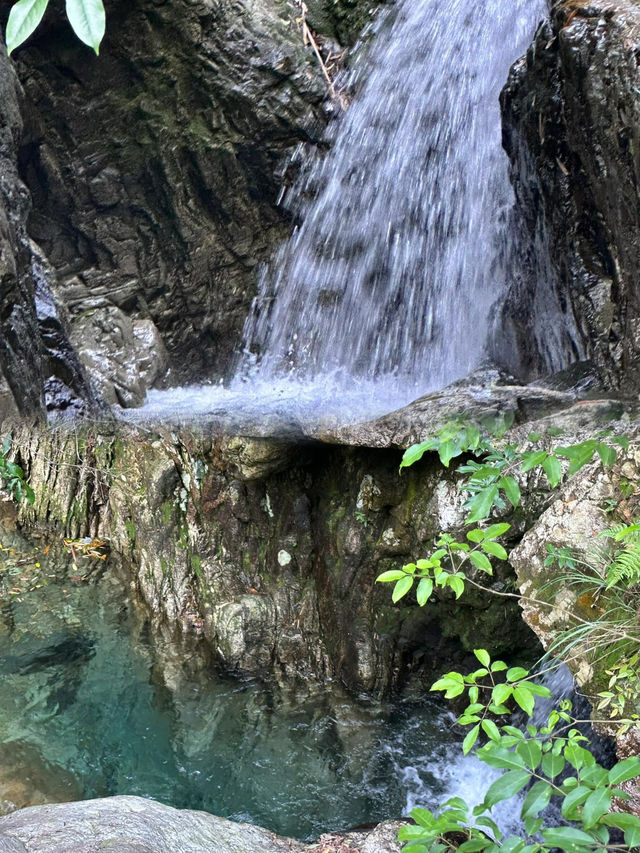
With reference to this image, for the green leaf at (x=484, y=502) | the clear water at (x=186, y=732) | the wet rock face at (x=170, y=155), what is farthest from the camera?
the wet rock face at (x=170, y=155)

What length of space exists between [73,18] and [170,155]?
19.8 ft

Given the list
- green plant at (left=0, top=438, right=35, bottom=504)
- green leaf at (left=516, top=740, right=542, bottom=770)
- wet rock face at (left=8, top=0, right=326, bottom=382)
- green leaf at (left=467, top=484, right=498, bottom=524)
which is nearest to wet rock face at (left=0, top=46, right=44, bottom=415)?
wet rock face at (left=8, top=0, right=326, bottom=382)

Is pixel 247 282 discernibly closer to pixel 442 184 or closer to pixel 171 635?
pixel 442 184

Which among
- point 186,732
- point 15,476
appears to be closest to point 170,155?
point 15,476

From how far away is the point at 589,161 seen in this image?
3.11 m

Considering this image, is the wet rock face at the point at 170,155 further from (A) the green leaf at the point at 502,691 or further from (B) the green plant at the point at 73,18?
(B) the green plant at the point at 73,18

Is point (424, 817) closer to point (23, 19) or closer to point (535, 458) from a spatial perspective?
point (535, 458)

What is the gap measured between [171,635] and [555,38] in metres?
4.00

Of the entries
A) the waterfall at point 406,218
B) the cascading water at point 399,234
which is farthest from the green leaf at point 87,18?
the waterfall at point 406,218

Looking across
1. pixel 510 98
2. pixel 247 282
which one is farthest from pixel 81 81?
A: pixel 510 98

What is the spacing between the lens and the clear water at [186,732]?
3.51m

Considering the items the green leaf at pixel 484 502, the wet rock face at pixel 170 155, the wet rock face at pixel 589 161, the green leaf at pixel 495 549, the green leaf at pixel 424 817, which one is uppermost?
the wet rock face at pixel 170 155

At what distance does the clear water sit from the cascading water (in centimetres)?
200

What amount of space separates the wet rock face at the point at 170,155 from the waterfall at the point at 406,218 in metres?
0.42
